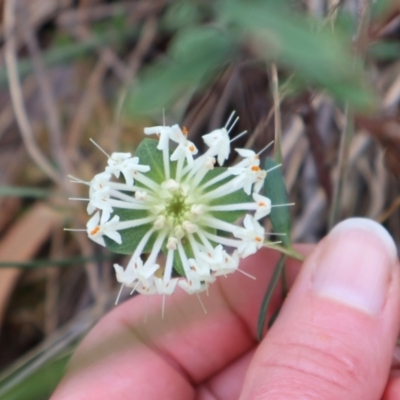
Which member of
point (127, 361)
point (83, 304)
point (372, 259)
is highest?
point (372, 259)

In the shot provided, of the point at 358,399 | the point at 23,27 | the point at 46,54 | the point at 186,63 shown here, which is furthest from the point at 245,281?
the point at 23,27

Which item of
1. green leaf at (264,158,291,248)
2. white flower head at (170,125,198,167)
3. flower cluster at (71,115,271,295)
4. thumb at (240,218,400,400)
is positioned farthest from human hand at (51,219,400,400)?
white flower head at (170,125,198,167)

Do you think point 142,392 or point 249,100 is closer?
point 249,100

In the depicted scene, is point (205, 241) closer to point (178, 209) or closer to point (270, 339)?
point (178, 209)

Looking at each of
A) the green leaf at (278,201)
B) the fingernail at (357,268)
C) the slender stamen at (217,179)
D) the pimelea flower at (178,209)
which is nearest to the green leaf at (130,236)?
the pimelea flower at (178,209)

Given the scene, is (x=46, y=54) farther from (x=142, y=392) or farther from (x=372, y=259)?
(x=372, y=259)

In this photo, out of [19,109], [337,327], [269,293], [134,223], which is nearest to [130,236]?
[134,223]

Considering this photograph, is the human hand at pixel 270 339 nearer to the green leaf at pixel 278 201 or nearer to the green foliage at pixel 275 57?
the green leaf at pixel 278 201
